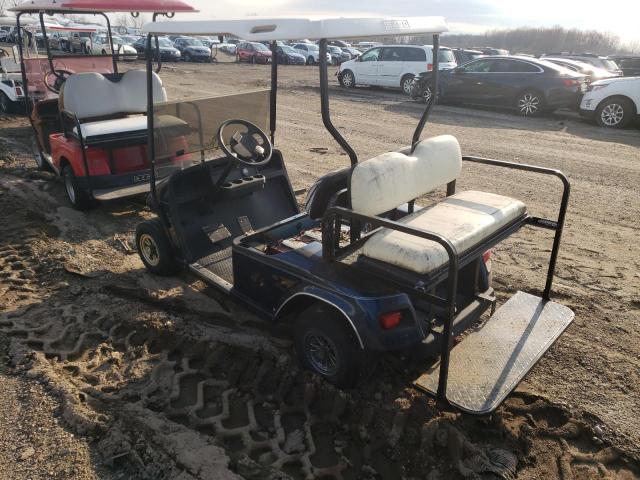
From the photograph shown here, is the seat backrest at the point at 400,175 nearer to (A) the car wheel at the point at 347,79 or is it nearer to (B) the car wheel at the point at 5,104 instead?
(B) the car wheel at the point at 5,104

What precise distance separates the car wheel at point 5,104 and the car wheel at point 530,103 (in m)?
11.2

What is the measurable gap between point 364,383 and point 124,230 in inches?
134

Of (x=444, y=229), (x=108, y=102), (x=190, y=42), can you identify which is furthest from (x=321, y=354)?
(x=190, y=42)

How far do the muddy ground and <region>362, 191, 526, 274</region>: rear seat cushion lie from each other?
2.92ft

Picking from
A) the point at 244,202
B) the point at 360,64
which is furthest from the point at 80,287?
the point at 360,64

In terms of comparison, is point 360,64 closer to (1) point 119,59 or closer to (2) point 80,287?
(1) point 119,59

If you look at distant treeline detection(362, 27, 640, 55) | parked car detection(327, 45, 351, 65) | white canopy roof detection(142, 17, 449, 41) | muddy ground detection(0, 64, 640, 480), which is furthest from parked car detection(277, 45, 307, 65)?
distant treeline detection(362, 27, 640, 55)

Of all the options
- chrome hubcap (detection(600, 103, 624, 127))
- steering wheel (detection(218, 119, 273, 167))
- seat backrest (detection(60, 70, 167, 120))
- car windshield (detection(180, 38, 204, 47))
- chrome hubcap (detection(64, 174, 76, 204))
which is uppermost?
car windshield (detection(180, 38, 204, 47))

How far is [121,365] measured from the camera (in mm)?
3211

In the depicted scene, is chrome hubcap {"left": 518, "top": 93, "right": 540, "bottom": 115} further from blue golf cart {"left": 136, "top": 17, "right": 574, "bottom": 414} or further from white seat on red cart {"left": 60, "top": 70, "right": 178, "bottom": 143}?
blue golf cart {"left": 136, "top": 17, "right": 574, "bottom": 414}

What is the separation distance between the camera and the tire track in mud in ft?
8.23

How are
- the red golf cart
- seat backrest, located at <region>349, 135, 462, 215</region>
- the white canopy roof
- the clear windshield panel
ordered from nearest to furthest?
the white canopy roof → seat backrest, located at <region>349, 135, 462, 215</region> → the clear windshield panel → the red golf cart

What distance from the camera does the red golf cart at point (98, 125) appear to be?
17.6ft

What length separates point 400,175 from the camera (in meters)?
2.97
